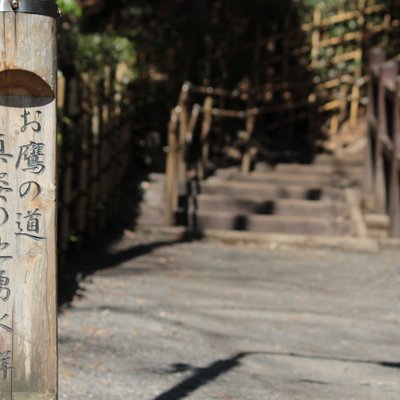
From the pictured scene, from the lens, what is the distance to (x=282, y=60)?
12.6m

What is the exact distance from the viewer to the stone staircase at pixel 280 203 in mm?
8742

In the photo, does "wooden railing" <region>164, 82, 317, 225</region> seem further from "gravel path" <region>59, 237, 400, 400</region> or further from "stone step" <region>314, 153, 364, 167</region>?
"gravel path" <region>59, 237, 400, 400</region>

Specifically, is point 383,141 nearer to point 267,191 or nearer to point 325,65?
point 267,191

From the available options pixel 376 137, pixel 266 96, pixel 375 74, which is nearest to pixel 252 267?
pixel 376 137

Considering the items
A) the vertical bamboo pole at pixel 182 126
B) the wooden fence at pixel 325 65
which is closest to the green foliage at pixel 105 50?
the vertical bamboo pole at pixel 182 126

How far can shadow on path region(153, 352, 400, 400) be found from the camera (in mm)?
3988

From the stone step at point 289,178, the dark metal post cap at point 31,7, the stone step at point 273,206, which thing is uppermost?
the dark metal post cap at point 31,7

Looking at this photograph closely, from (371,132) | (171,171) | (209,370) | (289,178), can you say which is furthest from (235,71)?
(209,370)

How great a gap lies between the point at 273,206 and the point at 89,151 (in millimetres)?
2332

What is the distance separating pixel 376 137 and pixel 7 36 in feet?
24.3

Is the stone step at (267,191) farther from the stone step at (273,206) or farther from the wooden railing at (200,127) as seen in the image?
the wooden railing at (200,127)

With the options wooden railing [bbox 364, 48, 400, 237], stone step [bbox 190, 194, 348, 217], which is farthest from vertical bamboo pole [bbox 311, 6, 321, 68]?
stone step [bbox 190, 194, 348, 217]

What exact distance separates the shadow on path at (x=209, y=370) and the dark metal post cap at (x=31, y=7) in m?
1.97

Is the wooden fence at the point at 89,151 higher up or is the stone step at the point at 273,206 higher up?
the wooden fence at the point at 89,151
